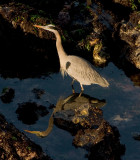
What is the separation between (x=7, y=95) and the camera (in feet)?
36.6

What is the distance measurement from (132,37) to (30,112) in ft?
22.3

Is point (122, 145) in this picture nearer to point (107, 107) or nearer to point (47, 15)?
point (107, 107)

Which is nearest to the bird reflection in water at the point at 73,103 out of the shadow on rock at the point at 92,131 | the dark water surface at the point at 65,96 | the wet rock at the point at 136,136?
the dark water surface at the point at 65,96

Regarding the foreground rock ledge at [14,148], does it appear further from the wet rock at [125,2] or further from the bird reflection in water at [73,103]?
the wet rock at [125,2]

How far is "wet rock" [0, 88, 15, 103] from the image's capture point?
11.0 m

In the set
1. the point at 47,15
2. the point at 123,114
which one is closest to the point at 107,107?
the point at 123,114

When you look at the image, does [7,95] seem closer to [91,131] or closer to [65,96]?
[65,96]

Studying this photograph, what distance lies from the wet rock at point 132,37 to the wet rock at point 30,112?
5.13m

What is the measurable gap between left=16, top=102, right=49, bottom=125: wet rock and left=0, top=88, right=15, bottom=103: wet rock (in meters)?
0.53

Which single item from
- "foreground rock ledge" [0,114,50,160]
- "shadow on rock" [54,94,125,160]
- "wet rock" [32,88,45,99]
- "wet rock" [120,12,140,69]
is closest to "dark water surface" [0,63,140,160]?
"wet rock" [32,88,45,99]

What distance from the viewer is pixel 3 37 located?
14328 mm

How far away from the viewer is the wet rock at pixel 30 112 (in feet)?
33.7

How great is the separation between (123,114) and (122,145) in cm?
165

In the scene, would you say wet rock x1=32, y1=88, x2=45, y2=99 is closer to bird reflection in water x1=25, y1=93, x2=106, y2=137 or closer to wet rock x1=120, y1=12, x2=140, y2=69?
bird reflection in water x1=25, y1=93, x2=106, y2=137
